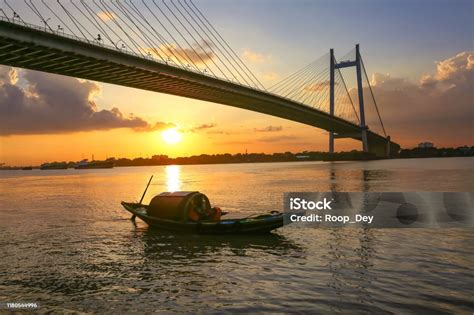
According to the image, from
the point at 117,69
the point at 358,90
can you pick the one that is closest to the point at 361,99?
the point at 358,90

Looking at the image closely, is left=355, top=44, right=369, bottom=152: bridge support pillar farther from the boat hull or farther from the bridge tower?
the boat hull

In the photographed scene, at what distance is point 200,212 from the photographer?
17.6m

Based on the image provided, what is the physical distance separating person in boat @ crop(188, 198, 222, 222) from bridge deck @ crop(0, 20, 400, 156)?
26398mm

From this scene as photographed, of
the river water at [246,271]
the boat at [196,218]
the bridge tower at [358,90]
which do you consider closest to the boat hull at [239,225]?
the boat at [196,218]

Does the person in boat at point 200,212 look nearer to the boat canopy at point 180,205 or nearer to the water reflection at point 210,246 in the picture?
the boat canopy at point 180,205

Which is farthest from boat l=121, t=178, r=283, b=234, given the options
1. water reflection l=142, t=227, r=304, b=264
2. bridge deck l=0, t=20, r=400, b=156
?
bridge deck l=0, t=20, r=400, b=156

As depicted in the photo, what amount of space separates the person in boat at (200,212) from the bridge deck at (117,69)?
26398mm

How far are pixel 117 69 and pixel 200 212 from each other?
34.5 meters

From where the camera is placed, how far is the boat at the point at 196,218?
15.9 m

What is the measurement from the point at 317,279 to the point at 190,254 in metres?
4.97

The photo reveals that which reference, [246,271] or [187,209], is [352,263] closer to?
[246,271]

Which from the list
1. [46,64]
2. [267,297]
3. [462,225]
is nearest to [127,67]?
[46,64]

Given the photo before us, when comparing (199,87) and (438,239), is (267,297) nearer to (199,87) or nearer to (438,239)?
(438,239)

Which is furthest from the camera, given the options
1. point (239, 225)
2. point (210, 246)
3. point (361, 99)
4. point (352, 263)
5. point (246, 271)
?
point (361, 99)
